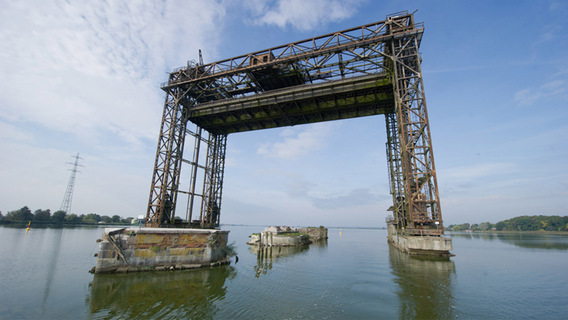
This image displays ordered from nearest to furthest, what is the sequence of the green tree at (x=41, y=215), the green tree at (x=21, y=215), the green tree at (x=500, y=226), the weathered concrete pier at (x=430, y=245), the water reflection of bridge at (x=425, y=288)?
the water reflection of bridge at (x=425, y=288) < the weathered concrete pier at (x=430, y=245) < the green tree at (x=21, y=215) < the green tree at (x=41, y=215) < the green tree at (x=500, y=226)

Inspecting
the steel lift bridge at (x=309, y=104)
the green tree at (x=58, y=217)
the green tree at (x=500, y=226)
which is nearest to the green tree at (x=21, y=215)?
the green tree at (x=58, y=217)

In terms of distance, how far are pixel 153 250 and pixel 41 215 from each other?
398ft

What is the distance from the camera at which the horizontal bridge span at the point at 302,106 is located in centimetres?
2778

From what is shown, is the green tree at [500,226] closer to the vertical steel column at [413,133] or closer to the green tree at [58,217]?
the vertical steel column at [413,133]

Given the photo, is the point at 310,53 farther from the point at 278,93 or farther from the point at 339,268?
the point at 339,268

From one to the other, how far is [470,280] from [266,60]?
91.8 ft

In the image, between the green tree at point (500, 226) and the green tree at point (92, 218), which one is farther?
the green tree at point (500, 226)

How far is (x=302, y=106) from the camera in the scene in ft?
104

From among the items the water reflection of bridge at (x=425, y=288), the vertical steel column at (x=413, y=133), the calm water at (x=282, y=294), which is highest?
the vertical steel column at (x=413, y=133)

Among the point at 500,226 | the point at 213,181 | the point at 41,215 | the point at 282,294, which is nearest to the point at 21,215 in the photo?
the point at 41,215

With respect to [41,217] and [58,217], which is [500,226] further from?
[41,217]

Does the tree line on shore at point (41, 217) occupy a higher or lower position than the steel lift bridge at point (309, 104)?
lower

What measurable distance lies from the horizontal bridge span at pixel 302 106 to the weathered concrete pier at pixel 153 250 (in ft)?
62.9

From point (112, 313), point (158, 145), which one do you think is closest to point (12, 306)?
point (112, 313)
